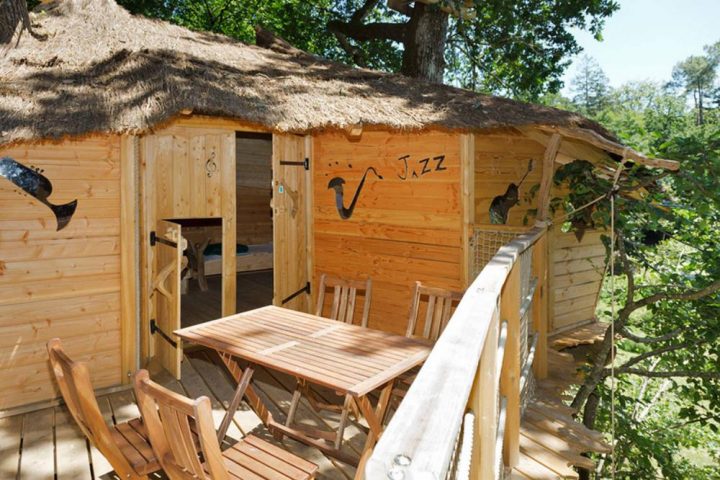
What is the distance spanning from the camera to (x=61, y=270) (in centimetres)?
446

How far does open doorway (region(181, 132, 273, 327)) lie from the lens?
784 centimetres

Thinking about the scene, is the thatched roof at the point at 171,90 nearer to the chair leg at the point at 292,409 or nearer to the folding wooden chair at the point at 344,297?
the folding wooden chair at the point at 344,297

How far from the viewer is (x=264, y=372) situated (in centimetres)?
515

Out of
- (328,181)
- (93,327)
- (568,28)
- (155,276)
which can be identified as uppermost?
(568,28)

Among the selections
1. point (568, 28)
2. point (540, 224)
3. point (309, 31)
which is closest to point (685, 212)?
point (540, 224)

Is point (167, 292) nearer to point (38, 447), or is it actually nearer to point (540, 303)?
point (38, 447)

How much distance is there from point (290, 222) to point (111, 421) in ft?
9.80

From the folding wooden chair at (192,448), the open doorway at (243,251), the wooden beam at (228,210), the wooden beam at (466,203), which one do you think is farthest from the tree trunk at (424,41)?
the folding wooden chair at (192,448)

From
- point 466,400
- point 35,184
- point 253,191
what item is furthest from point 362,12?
point 466,400

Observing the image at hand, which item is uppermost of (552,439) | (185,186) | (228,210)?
(185,186)

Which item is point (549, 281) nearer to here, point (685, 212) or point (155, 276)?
point (685, 212)

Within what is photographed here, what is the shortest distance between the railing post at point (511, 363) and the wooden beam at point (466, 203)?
249 cm

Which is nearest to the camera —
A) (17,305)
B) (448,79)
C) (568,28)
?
(17,305)

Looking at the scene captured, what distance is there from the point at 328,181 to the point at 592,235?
447 cm
